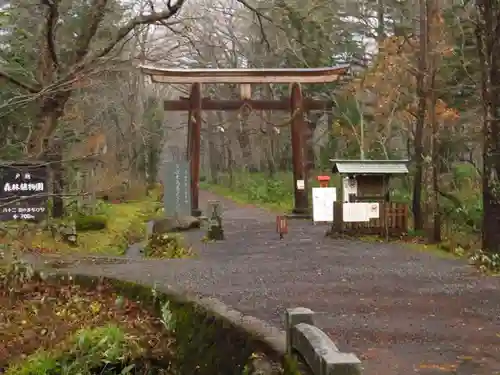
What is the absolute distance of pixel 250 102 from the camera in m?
22.8

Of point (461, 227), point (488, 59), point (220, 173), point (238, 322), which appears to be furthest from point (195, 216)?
point (220, 173)

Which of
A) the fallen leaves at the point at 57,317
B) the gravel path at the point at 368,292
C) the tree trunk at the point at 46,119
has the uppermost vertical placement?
the tree trunk at the point at 46,119

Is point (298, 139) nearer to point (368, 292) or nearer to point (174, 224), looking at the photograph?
point (174, 224)

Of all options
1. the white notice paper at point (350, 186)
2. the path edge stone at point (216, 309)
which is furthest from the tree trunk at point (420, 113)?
the path edge stone at point (216, 309)

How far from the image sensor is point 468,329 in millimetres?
6695

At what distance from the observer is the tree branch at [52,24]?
6.30 m

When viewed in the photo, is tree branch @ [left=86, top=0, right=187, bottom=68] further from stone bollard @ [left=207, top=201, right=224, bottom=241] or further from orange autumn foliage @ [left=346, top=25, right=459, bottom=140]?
orange autumn foliage @ [left=346, top=25, right=459, bottom=140]

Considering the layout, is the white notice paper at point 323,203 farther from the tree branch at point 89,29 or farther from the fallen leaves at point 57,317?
the tree branch at point 89,29

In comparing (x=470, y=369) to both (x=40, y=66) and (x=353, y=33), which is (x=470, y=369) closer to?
(x=40, y=66)

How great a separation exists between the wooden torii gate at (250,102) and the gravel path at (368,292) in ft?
22.7

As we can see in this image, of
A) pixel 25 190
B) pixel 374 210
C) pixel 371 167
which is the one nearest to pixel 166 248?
pixel 25 190

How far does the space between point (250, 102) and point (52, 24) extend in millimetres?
16397

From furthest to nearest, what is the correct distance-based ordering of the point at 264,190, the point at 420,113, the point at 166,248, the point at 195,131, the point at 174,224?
the point at 264,190 → the point at 195,131 → the point at 174,224 → the point at 420,113 → the point at 166,248

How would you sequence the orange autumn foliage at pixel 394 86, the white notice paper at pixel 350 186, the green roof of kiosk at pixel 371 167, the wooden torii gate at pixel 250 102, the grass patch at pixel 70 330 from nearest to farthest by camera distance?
the grass patch at pixel 70 330 → the green roof of kiosk at pixel 371 167 → the white notice paper at pixel 350 186 → the orange autumn foliage at pixel 394 86 → the wooden torii gate at pixel 250 102
